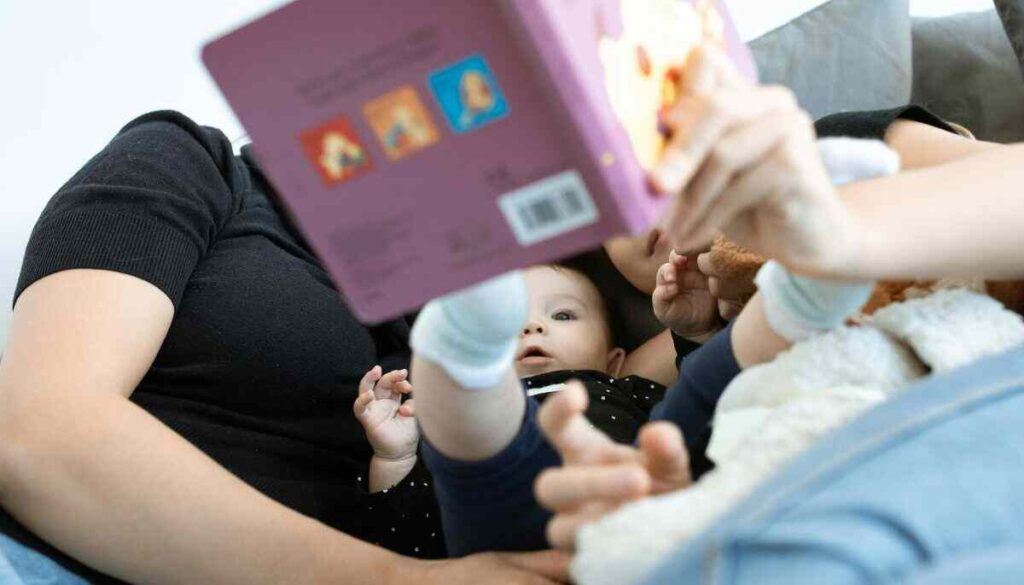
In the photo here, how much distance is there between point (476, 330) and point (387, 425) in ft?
1.23

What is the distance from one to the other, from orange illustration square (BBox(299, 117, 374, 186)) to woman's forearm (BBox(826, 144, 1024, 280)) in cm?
25

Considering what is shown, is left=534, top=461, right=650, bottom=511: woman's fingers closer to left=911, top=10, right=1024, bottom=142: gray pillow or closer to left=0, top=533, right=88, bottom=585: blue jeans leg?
left=0, top=533, right=88, bottom=585: blue jeans leg

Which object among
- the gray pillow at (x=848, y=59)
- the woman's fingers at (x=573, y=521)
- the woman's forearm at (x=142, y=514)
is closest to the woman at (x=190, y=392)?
the woman's forearm at (x=142, y=514)

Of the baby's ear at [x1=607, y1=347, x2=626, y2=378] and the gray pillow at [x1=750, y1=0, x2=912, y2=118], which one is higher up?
the gray pillow at [x1=750, y1=0, x2=912, y2=118]

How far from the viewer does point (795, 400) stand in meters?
0.51

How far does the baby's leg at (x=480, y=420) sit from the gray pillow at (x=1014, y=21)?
881 millimetres

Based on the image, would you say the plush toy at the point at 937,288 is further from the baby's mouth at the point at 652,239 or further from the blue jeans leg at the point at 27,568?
the blue jeans leg at the point at 27,568

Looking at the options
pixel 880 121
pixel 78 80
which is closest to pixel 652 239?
pixel 880 121

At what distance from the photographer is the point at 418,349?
1.92 feet

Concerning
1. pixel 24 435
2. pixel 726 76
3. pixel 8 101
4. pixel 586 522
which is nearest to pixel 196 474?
pixel 24 435

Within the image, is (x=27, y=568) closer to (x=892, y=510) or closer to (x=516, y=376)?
(x=516, y=376)

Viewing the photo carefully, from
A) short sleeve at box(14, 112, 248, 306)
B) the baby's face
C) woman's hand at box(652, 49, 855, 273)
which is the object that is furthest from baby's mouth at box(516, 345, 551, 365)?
woman's hand at box(652, 49, 855, 273)

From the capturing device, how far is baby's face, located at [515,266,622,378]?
110cm

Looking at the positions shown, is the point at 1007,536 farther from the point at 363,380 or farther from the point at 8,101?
the point at 8,101
